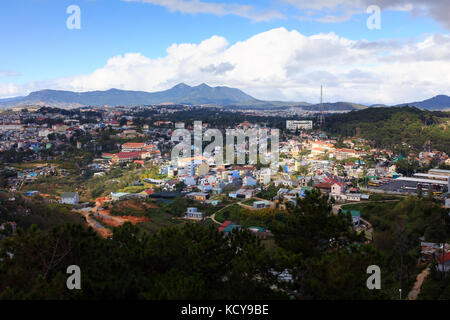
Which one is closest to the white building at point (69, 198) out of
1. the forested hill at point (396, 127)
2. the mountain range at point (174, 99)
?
the forested hill at point (396, 127)

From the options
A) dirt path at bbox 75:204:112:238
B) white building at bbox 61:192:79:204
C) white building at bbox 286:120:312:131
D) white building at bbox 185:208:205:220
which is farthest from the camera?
white building at bbox 286:120:312:131

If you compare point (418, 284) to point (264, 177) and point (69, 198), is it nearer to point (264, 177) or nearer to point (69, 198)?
point (264, 177)

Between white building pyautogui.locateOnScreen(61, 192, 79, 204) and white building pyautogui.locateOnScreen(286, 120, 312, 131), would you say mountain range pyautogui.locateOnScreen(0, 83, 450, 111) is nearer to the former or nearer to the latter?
white building pyautogui.locateOnScreen(286, 120, 312, 131)

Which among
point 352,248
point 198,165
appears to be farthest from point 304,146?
point 352,248

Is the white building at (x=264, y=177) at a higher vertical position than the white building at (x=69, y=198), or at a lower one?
higher

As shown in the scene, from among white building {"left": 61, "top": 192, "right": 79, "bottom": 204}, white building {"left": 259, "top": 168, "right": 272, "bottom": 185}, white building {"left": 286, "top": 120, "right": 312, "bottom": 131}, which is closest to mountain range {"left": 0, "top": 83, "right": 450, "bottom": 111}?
white building {"left": 286, "top": 120, "right": 312, "bottom": 131}

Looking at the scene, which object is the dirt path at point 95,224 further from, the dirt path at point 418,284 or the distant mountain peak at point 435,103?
the distant mountain peak at point 435,103

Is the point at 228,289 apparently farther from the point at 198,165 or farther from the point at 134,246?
the point at 198,165
